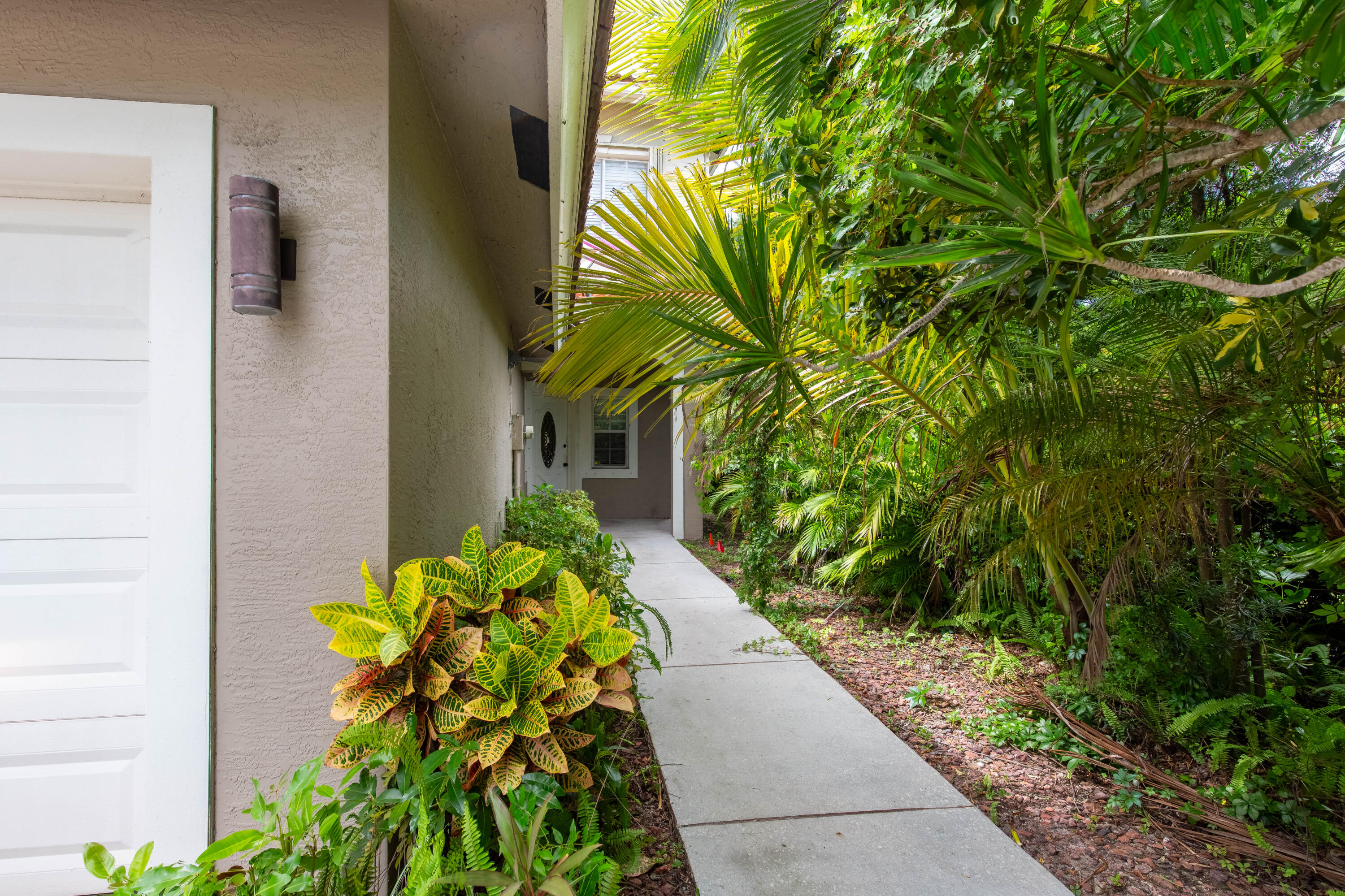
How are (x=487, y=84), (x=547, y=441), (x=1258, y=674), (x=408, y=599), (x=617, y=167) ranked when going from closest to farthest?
(x=408, y=599)
(x=487, y=84)
(x=1258, y=674)
(x=617, y=167)
(x=547, y=441)

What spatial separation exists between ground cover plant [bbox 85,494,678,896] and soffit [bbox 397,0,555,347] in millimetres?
1428

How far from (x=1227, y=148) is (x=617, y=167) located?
9077mm

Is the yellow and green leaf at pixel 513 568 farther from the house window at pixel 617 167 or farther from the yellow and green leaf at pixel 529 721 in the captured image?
the house window at pixel 617 167

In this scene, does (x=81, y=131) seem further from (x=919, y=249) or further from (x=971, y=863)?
(x=971, y=863)

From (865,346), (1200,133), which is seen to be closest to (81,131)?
(865,346)

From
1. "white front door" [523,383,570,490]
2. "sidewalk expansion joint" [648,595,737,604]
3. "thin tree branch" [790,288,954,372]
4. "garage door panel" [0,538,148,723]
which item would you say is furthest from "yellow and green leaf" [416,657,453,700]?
"white front door" [523,383,570,490]

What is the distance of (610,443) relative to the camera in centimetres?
1102

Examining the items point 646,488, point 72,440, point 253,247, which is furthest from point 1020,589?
point 646,488

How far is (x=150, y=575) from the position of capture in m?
1.54

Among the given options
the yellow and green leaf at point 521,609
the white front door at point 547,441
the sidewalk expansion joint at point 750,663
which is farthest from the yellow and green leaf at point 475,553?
the white front door at point 547,441

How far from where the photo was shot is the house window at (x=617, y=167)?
344 inches

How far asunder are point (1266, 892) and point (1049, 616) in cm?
171

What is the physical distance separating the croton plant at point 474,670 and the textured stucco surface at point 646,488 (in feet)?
29.8

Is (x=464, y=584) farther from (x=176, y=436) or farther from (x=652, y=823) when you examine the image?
(x=652, y=823)
